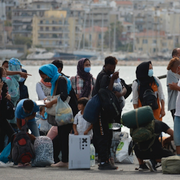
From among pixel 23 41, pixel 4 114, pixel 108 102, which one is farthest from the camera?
pixel 23 41

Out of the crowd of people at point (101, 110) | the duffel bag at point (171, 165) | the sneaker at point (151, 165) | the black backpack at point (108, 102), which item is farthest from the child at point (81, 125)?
the duffel bag at point (171, 165)

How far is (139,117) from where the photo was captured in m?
4.98

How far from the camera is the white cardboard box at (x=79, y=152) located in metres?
5.23

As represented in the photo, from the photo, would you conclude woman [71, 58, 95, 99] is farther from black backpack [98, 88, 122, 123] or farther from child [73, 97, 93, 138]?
black backpack [98, 88, 122, 123]

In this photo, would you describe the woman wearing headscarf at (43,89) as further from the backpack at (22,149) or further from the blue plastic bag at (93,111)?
the blue plastic bag at (93,111)

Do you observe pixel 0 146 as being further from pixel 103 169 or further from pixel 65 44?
pixel 65 44

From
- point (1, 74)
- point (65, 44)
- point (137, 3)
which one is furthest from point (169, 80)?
point (137, 3)

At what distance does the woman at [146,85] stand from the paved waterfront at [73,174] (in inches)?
29.4

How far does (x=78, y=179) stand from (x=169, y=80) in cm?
195

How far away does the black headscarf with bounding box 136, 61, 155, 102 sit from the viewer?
554 cm

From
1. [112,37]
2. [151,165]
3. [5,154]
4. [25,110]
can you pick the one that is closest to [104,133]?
[151,165]

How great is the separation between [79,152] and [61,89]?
0.67 metres

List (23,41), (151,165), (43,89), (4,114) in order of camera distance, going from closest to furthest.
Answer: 1. (151,165)
2. (4,114)
3. (43,89)
4. (23,41)

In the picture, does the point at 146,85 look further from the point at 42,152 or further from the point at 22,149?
the point at 22,149
